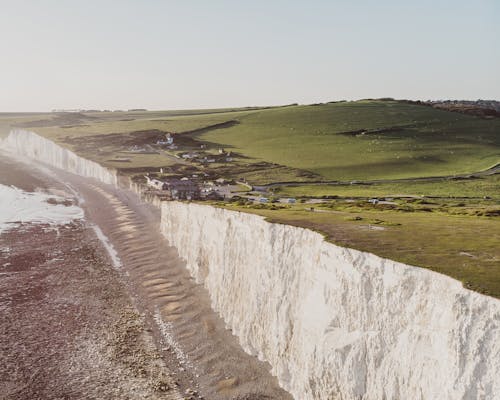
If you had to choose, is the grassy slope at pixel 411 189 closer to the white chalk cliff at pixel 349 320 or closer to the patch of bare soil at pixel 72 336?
the patch of bare soil at pixel 72 336

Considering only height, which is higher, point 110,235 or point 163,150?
point 163,150

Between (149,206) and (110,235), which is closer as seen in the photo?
(110,235)

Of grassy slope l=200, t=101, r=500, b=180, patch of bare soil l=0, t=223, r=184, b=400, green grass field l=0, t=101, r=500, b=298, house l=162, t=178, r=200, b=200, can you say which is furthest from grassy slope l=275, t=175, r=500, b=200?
patch of bare soil l=0, t=223, r=184, b=400

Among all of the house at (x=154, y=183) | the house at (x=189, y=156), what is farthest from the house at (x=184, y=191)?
the house at (x=189, y=156)

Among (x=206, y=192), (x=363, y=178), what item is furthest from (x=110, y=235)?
(x=363, y=178)

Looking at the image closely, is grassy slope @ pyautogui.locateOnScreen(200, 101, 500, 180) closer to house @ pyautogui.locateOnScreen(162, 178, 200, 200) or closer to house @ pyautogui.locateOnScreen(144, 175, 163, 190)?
house @ pyautogui.locateOnScreen(162, 178, 200, 200)

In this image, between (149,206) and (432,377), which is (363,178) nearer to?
(149,206)
